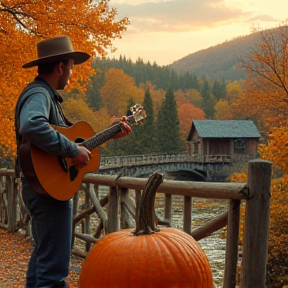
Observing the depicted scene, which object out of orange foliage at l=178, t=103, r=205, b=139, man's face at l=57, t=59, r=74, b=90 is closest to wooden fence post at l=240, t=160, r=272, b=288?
man's face at l=57, t=59, r=74, b=90

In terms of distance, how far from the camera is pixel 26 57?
31.8ft

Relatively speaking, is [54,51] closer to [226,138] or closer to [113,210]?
[113,210]

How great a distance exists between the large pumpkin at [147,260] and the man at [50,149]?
0.42 meters

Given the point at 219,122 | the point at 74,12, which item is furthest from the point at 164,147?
the point at 74,12

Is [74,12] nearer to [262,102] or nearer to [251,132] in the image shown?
[262,102]

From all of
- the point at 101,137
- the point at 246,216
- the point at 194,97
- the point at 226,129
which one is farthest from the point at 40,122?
the point at 194,97

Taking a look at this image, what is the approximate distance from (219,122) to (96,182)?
154 ft

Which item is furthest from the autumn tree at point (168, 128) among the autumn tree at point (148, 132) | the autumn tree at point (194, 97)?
the autumn tree at point (194, 97)

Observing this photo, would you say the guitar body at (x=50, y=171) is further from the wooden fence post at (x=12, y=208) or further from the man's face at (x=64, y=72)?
the wooden fence post at (x=12, y=208)

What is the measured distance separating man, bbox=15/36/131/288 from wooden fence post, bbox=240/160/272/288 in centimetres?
125

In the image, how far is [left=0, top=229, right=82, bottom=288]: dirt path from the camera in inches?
191

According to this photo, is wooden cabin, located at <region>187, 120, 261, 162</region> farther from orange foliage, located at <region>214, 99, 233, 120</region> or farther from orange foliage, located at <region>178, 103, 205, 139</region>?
orange foliage, located at <region>178, 103, 205, 139</region>

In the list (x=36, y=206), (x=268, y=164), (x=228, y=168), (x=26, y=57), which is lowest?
(x=228, y=168)

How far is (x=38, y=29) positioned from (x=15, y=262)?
585 centimetres
